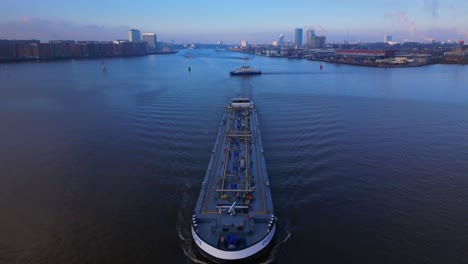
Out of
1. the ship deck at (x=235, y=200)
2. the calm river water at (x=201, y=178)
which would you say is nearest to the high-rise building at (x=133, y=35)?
the calm river water at (x=201, y=178)

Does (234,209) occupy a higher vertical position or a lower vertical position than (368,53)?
lower

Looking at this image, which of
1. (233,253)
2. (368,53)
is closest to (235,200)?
(233,253)

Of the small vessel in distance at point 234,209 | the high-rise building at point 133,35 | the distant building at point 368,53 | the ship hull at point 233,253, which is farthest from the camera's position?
the high-rise building at point 133,35

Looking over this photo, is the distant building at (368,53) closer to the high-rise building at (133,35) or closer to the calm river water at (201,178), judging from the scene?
the calm river water at (201,178)

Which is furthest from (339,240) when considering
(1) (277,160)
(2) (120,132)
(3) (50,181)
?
(2) (120,132)

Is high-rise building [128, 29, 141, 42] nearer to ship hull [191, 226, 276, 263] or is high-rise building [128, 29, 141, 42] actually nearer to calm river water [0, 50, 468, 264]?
calm river water [0, 50, 468, 264]

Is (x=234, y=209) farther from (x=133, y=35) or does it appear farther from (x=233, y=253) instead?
(x=133, y=35)

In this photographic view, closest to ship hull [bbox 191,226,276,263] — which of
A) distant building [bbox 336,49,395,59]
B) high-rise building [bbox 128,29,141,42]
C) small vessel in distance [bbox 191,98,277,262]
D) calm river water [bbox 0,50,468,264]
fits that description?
small vessel in distance [bbox 191,98,277,262]
